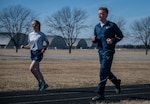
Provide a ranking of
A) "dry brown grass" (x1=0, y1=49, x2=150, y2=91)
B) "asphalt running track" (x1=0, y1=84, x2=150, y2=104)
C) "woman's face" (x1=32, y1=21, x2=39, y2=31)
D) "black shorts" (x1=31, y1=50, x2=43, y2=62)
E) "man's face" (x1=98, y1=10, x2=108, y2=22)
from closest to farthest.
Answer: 1. "man's face" (x1=98, y1=10, x2=108, y2=22)
2. "asphalt running track" (x1=0, y1=84, x2=150, y2=104)
3. "black shorts" (x1=31, y1=50, x2=43, y2=62)
4. "woman's face" (x1=32, y1=21, x2=39, y2=31)
5. "dry brown grass" (x1=0, y1=49, x2=150, y2=91)

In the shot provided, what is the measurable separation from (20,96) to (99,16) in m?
2.83

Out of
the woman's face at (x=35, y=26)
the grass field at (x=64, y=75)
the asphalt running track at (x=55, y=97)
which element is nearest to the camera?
the asphalt running track at (x=55, y=97)

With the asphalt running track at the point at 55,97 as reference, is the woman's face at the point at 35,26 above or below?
above

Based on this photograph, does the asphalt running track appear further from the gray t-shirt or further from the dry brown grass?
the dry brown grass

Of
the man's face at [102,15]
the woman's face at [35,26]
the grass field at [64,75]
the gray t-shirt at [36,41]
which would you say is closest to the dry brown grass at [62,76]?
the grass field at [64,75]

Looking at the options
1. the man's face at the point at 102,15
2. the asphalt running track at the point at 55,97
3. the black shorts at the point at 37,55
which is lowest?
the asphalt running track at the point at 55,97

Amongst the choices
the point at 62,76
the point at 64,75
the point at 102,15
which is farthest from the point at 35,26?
the point at 64,75

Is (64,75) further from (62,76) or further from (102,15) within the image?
(102,15)

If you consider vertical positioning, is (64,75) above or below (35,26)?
below

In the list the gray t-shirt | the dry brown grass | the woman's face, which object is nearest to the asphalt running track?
the gray t-shirt

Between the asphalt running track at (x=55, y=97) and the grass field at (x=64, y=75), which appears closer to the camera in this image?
the asphalt running track at (x=55, y=97)

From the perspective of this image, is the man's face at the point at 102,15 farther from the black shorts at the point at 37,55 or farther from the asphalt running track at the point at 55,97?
the black shorts at the point at 37,55

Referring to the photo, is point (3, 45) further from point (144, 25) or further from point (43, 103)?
point (43, 103)

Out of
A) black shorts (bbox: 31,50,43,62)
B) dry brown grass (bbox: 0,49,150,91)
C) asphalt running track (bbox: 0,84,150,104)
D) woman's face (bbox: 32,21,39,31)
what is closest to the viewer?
asphalt running track (bbox: 0,84,150,104)
